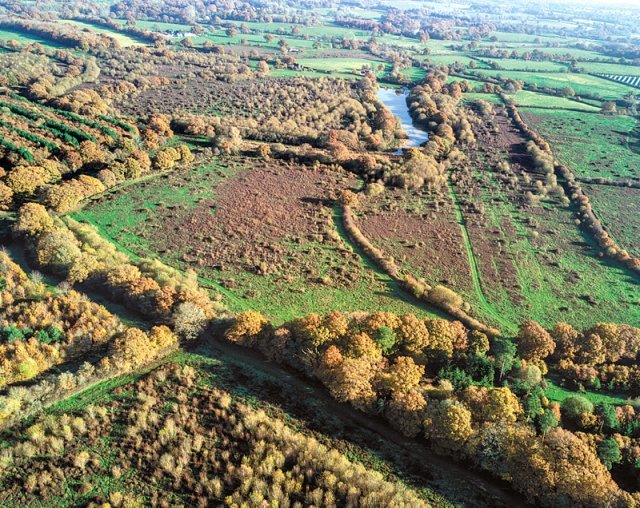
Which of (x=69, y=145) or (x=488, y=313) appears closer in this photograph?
(x=488, y=313)

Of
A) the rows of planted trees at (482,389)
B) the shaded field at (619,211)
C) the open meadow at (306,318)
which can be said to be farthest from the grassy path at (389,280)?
the shaded field at (619,211)

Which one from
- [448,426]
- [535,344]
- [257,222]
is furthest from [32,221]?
[535,344]

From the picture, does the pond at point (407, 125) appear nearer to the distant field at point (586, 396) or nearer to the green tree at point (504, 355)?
the green tree at point (504, 355)

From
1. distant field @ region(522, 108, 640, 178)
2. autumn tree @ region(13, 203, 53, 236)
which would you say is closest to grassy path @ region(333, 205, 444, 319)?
autumn tree @ region(13, 203, 53, 236)

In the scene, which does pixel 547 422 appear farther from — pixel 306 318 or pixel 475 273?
pixel 475 273

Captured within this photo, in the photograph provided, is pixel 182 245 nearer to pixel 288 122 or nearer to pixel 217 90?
pixel 288 122

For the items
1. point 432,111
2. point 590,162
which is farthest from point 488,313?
point 432,111

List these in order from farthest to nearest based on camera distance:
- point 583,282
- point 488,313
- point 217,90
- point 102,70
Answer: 1. point 102,70
2. point 217,90
3. point 583,282
4. point 488,313

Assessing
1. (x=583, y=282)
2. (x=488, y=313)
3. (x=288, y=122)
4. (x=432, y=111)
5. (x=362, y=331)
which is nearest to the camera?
(x=362, y=331)

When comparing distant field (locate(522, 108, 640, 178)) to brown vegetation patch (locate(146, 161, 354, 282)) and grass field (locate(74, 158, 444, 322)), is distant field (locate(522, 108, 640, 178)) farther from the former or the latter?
grass field (locate(74, 158, 444, 322))

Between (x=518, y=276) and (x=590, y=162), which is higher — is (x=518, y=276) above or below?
below
